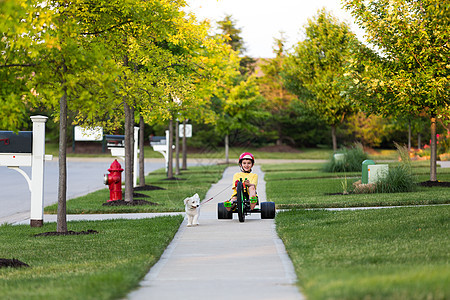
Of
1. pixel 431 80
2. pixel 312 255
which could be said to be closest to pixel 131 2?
pixel 312 255

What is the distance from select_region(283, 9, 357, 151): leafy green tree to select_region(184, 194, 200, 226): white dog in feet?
75.7

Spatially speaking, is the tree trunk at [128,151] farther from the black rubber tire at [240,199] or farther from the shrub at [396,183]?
the shrub at [396,183]

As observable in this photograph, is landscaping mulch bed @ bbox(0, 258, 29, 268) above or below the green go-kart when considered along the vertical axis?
below

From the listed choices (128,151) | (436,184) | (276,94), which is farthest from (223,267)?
(276,94)

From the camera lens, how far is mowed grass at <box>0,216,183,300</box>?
6.57 meters

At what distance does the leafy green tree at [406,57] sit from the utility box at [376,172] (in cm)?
195

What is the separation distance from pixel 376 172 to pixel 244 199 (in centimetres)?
794

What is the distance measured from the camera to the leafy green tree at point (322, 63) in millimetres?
35156

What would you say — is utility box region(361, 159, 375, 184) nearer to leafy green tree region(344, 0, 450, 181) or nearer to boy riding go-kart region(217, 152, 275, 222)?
leafy green tree region(344, 0, 450, 181)

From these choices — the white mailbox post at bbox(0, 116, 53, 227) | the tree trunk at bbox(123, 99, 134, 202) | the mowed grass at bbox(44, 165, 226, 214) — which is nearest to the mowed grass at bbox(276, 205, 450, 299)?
the mowed grass at bbox(44, 165, 226, 214)

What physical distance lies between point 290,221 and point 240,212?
38.1 inches

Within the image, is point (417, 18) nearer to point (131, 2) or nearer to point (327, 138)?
point (131, 2)

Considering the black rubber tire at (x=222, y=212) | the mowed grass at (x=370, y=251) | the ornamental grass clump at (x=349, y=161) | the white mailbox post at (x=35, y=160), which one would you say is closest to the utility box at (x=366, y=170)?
the mowed grass at (x=370, y=251)

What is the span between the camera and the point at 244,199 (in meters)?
12.4
